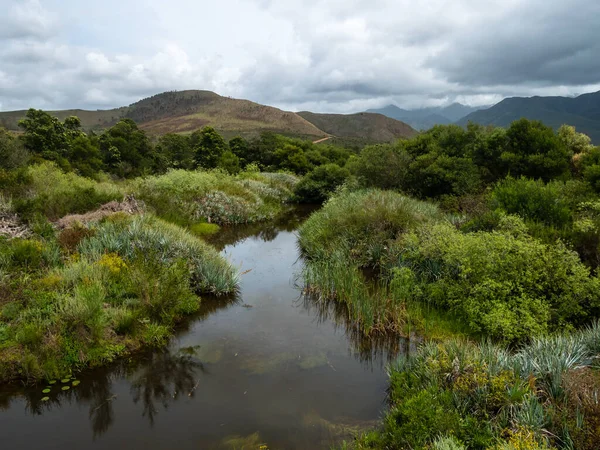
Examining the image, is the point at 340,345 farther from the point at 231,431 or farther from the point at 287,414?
the point at 231,431

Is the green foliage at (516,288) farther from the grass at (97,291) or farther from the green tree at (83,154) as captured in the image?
the green tree at (83,154)

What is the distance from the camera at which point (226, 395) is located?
6.70 m

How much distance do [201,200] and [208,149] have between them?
2039 cm

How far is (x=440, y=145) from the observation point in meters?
23.5

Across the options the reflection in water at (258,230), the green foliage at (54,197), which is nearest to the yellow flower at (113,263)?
the green foliage at (54,197)

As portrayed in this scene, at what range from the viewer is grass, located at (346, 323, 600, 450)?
438 centimetres

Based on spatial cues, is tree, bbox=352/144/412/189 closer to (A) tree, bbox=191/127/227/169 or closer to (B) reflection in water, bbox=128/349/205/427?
(B) reflection in water, bbox=128/349/205/427

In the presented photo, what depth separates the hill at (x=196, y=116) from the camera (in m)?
93.4

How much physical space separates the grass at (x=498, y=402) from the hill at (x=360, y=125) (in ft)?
346

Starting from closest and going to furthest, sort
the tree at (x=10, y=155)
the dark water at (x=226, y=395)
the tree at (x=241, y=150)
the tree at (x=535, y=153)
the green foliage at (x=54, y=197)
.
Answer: the dark water at (x=226, y=395), the green foliage at (x=54, y=197), the tree at (x=535, y=153), the tree at (x=10, y=155), the tree at (x=241, y=150)

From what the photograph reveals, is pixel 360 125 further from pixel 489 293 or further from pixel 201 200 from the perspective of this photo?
pixel 489 293

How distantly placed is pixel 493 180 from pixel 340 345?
52.6 ft

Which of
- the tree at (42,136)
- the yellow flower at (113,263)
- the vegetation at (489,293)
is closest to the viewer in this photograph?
the vegetation at (489,293)

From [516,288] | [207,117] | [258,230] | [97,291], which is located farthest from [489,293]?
[207,117]
